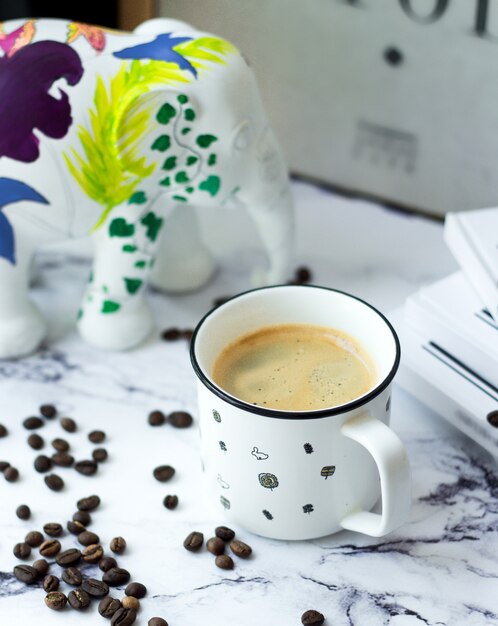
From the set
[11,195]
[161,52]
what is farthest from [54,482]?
[161,52]

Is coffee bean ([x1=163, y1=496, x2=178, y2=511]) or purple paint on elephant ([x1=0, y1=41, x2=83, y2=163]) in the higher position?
purple paint on elephant ([x1=0, y1=41, x2=83, y2=163])

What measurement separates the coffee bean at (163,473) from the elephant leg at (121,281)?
157 mm

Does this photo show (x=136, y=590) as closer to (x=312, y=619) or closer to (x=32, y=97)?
(x=312, y=619)

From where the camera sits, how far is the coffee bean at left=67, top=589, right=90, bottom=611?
66 centimetres

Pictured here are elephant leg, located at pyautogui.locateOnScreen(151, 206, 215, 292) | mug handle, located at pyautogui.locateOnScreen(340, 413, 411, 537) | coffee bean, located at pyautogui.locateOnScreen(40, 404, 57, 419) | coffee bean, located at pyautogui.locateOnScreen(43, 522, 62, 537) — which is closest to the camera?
mug handle, located at pyautogui.locateOnScreen(340, 413, 411, 537)

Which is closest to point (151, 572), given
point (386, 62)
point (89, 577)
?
point (89, 577)

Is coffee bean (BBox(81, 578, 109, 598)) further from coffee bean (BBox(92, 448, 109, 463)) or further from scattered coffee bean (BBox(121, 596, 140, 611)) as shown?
coffee bean (BBox(92, 448, 109, 463))

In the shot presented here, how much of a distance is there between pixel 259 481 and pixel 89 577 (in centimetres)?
14

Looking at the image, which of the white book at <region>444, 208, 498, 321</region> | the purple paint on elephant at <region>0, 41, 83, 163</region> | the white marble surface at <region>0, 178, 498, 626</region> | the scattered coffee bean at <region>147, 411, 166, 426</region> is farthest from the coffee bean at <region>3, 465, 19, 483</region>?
the white book at <region>444, 208, 498, 321</region>

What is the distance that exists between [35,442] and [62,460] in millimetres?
32

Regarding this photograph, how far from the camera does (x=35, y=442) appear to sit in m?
0.79

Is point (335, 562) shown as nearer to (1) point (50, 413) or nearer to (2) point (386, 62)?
(1) point (50, 413)

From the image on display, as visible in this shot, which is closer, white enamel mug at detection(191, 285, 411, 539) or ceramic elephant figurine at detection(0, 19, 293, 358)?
white enamel mug at detection(191, 285, 411, 539)

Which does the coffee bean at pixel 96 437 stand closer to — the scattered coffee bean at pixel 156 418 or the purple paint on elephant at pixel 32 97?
the scattered coffee bean at pixel 156 418
